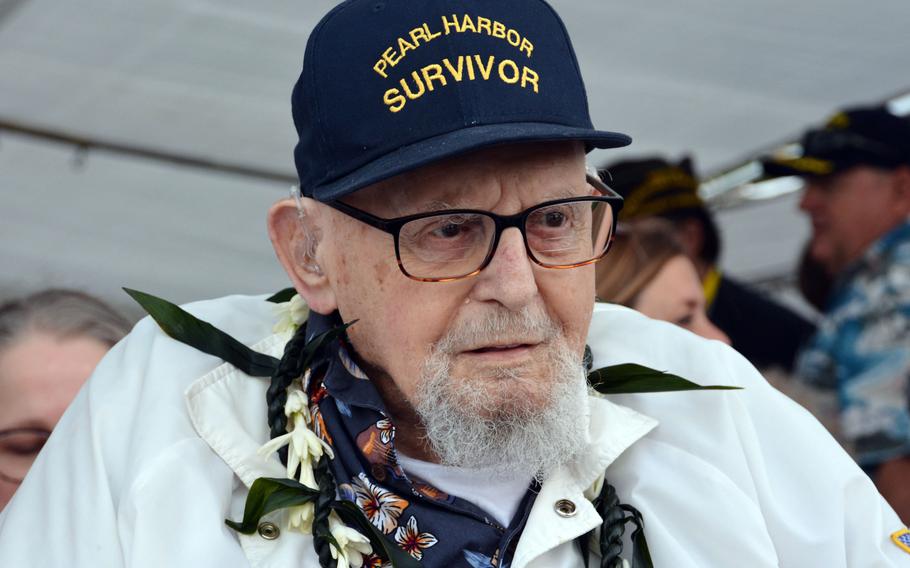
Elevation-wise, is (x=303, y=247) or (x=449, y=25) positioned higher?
(x=449, y=25)

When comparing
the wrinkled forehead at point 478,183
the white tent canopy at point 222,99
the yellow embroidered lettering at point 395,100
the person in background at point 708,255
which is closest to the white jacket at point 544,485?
the wrinkled forehead at point 478,183

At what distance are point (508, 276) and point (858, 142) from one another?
9.77 ft

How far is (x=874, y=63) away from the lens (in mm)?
4676

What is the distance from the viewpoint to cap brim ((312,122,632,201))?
1.77 m

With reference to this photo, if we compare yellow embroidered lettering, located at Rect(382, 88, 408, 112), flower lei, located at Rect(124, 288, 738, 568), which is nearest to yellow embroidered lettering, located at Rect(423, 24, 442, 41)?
yellow embroidered lettering, located at Rect(382, 88, 408, 112)

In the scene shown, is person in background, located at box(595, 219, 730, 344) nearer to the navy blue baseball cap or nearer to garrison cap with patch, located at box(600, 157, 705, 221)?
garrison cap with patch, located at box(600, 157, 705, 221)

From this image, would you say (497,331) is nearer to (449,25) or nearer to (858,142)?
(449,25)

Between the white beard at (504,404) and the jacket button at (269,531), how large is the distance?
0.29 meters

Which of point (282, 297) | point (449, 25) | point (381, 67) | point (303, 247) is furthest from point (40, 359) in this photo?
point (449, 25)

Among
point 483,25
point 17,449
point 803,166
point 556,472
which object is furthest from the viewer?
point 803,166

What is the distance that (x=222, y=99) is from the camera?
4652 millimetres

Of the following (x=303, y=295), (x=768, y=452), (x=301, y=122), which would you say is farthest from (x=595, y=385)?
(x=301, y=122)

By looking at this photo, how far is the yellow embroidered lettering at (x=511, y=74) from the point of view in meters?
1.87

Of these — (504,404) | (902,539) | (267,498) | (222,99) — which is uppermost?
(222,99)
